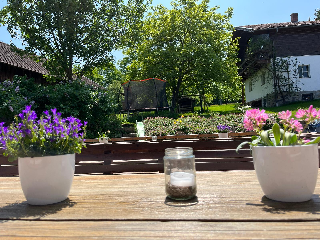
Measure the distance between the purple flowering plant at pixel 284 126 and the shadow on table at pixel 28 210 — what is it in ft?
3.00

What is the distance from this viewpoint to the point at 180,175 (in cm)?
125

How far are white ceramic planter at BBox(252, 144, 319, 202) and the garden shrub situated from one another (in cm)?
723

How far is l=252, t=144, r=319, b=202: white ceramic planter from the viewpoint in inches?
43.3

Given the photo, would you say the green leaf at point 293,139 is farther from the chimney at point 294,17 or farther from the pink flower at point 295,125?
the chimney at point 294,17

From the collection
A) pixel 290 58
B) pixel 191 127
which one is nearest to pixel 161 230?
pixel 191 127

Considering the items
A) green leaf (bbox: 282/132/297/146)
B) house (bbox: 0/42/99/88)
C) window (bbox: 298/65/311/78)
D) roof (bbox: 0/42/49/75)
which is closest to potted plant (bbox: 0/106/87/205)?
green leaf (bbox: 282/132/297/146)

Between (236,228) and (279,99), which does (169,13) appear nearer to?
(279,99)

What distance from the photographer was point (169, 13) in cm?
1878

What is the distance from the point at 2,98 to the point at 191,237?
8.40 metres

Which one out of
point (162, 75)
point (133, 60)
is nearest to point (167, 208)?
point (162, 75)

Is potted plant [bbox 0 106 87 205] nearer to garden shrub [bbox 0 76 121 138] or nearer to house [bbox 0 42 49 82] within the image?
garden shrub [bbox 0 76 121 138]

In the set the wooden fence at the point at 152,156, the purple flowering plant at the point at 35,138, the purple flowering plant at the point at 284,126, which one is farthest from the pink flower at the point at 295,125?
the wooden fence at the point at 152,156

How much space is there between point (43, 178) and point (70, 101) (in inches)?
296

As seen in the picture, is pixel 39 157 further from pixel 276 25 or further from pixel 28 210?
pixel 276 25
